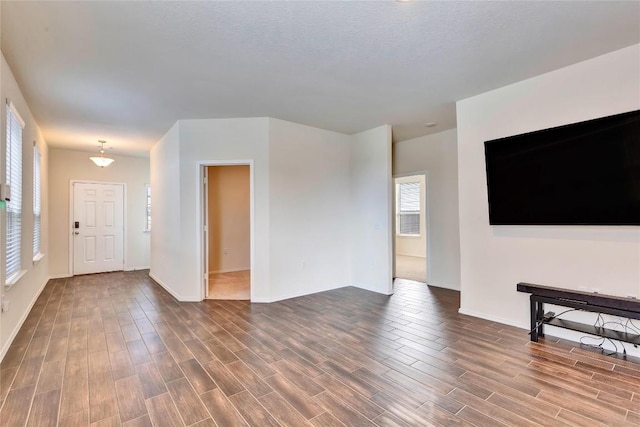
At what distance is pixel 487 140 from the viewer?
3.66 m

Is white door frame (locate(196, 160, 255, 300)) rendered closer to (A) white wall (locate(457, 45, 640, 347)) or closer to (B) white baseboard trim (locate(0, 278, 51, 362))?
(B) white baseboard trim (locate(0, 278, 51, 362))

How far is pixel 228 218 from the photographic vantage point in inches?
285

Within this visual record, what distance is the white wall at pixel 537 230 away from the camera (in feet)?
9.13

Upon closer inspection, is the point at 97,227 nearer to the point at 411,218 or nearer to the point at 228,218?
the point at 228,218

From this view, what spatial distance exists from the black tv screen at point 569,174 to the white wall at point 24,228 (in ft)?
Answer: 16.4

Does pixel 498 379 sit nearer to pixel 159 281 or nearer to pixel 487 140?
pixel 487 140

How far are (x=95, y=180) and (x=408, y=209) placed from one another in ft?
27.4

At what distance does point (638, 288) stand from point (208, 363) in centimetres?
385

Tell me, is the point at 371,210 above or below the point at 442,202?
below

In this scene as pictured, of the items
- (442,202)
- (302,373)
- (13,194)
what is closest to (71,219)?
(13,194)

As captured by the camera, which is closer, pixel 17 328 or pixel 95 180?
pixel 17 328

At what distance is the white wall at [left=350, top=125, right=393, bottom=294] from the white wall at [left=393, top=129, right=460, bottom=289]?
1.08 meters

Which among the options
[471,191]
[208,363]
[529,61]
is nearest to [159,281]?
[208,363]

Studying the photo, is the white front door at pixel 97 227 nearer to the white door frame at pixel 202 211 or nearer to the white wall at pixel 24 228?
the white wall at pixel 24 228
